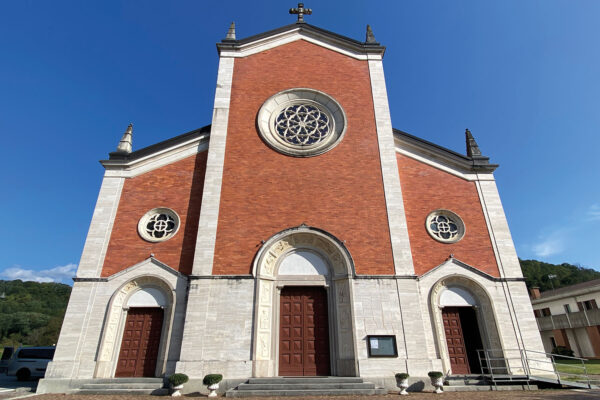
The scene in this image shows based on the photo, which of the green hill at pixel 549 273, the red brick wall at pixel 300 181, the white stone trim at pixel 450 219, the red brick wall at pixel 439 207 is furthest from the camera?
the green hill at pixel 549 273

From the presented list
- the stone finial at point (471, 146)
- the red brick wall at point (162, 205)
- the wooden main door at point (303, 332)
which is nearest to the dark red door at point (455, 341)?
the wooden main door at point (303, 332)

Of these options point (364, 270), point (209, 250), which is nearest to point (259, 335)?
point (209, 250)

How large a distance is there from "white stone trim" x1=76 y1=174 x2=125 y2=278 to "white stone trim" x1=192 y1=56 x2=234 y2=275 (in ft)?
11.5

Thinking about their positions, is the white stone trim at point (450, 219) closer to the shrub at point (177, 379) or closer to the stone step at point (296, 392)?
the stone step at point (296, 392)

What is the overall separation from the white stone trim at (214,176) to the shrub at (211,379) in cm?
326

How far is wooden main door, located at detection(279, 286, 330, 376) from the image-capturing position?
36.9 ft

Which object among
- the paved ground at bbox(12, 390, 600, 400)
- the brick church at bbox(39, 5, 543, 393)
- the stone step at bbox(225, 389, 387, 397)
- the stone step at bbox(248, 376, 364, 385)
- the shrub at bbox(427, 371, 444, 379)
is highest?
the brick church at bbox(39, 5, 543, 393)

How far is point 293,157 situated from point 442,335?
8.51m

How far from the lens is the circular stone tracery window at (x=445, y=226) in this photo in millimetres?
13227

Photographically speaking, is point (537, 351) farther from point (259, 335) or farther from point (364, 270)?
point (259, 335)

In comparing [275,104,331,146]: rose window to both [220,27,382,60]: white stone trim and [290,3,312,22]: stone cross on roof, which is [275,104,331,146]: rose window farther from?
[290,3,312,22]: stone cross on roof

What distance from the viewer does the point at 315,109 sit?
51.9 feet

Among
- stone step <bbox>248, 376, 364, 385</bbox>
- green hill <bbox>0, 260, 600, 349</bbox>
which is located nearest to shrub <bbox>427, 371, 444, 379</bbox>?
stone step <bbox>248, 376, 364, 385</bbox>

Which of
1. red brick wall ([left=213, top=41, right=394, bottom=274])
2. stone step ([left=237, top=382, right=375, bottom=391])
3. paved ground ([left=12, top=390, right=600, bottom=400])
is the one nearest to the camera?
paved ground ([left=12, top=390, right=600, bottom=400])
